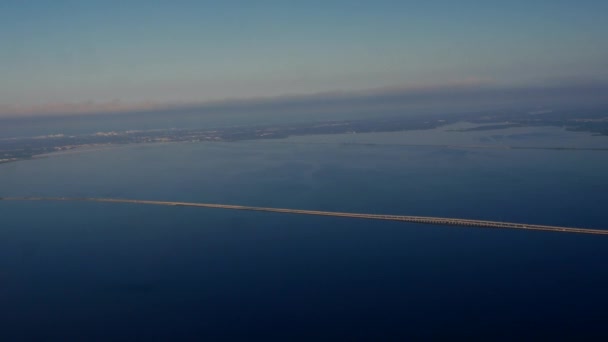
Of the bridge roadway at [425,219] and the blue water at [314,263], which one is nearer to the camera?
the blue water at [314,263]

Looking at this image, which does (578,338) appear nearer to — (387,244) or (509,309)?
(509,309)

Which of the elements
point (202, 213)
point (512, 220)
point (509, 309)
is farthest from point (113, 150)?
point (509, 309)

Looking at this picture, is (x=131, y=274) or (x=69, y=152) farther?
(x=69, y=152)

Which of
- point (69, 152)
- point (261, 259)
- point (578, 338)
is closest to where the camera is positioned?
point (578, 338)

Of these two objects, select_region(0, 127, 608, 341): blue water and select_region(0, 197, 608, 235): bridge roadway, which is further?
select_region(0, 197, 608, 235): bridge roadway

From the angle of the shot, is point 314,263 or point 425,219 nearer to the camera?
point 314,263

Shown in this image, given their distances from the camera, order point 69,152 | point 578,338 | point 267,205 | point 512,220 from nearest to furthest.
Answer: point 578,338, point 512,220, point 267,205, point 69,152
